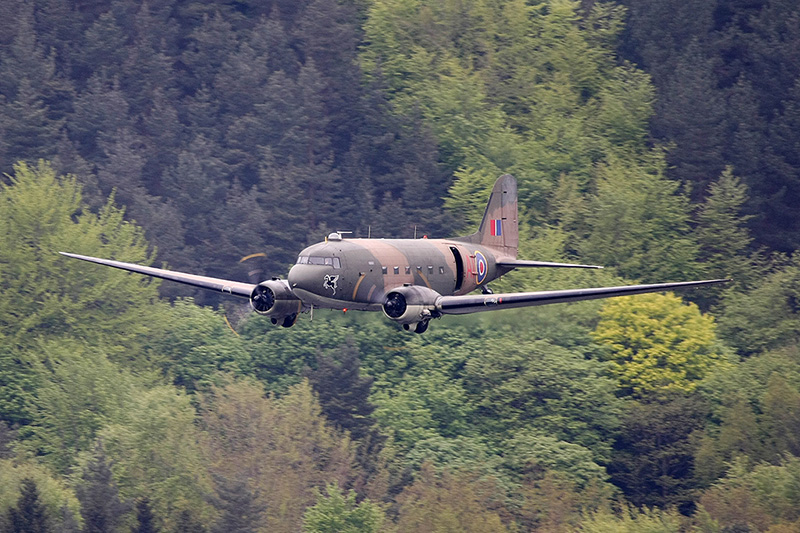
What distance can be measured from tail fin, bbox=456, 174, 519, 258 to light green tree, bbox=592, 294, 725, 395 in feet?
121

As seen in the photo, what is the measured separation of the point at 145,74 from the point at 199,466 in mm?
59372

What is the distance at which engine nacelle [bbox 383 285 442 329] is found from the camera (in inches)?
1720

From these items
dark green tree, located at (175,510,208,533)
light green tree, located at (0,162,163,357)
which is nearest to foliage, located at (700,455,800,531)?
dark green tree, located at (175,510,208,533)

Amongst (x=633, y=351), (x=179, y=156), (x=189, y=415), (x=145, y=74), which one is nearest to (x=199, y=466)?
(x=189, y=415)

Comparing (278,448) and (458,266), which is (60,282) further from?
(458,266)

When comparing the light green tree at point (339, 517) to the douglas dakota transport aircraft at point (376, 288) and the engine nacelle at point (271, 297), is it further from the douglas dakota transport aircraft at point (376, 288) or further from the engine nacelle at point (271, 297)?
the engine nacelle at point (271, 297)

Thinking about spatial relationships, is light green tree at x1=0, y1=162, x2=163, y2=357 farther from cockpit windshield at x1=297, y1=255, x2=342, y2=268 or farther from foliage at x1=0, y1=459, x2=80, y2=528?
cockpit windshield at x1=297, y1=255, x2=342, y2=268

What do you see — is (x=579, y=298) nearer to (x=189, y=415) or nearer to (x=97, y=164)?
(x=189, y=415)

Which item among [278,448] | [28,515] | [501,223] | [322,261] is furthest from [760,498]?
[322,261]

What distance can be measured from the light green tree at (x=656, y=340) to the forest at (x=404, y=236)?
0.30m

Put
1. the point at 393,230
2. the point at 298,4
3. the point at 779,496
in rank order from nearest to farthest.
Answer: the point at 779,496 < the point at 393,230 < the point at 298,4

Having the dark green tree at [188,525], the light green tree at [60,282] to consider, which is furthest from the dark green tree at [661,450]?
the light green tree at [60,282]

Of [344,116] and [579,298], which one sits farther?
[344,116]

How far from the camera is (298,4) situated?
140125 mm
